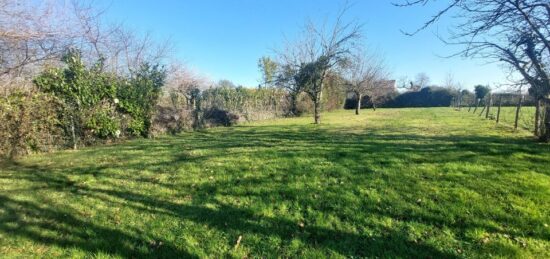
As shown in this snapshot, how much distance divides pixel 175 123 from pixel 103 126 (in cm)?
328

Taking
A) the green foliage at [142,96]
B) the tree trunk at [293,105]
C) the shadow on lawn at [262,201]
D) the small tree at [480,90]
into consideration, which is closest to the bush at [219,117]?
the green foliage at [142,96]

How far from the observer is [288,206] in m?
3.66

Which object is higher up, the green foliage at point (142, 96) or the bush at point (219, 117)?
the green foliage at point (142, 96)

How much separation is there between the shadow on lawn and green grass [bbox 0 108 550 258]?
0.06ft

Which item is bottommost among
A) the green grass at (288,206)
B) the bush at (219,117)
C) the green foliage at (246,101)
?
the green grass at (288,206)

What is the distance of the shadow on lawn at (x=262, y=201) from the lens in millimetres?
2910

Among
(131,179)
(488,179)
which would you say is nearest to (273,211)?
(131,179)

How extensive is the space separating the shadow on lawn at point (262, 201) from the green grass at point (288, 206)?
2 cm

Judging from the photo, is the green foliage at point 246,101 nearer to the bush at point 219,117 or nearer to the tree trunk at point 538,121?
the bush at point 219,117

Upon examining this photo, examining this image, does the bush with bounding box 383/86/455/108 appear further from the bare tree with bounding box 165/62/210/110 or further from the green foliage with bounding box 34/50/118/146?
the green foliage with bounding box 34/50/118/146

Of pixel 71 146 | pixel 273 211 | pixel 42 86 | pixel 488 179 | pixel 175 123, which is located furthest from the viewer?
pixel 175 123

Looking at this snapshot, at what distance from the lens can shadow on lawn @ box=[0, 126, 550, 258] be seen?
2.91 m

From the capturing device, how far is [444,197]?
12.2 ft

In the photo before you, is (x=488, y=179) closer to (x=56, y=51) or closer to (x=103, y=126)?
(x=103, y=126)
